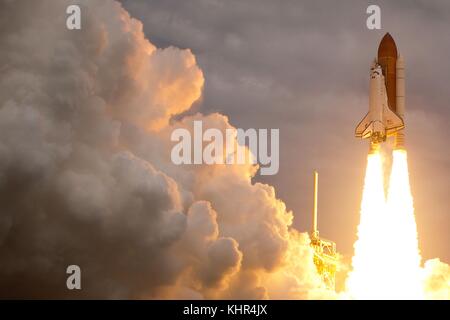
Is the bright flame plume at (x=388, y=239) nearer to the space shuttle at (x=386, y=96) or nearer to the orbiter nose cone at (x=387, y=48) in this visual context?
the space shuttle at (x=386, y=96)

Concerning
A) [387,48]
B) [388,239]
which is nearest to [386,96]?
[387,48]

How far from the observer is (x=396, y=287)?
126 m

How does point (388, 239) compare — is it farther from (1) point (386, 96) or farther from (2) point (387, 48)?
(2) point (387, 48)

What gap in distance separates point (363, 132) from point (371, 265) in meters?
14.4

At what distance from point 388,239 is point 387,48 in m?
20.4

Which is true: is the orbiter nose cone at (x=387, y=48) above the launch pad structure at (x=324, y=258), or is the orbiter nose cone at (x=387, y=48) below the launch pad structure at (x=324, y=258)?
above

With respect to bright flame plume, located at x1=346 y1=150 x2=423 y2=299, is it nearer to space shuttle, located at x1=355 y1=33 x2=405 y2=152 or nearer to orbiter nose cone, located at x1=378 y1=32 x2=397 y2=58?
space shuttle, located at x1=355 y1=33 x2=405 y2=152

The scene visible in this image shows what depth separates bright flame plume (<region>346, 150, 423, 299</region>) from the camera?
124m

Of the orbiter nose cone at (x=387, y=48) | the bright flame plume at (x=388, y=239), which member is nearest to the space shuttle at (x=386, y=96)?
the orbiter nose cone at (x=387, y=48)

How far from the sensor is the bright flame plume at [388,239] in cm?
12406

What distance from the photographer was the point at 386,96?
124m

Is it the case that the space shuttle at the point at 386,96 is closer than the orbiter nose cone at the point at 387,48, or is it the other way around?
the space shuttle at the point at 386,96
